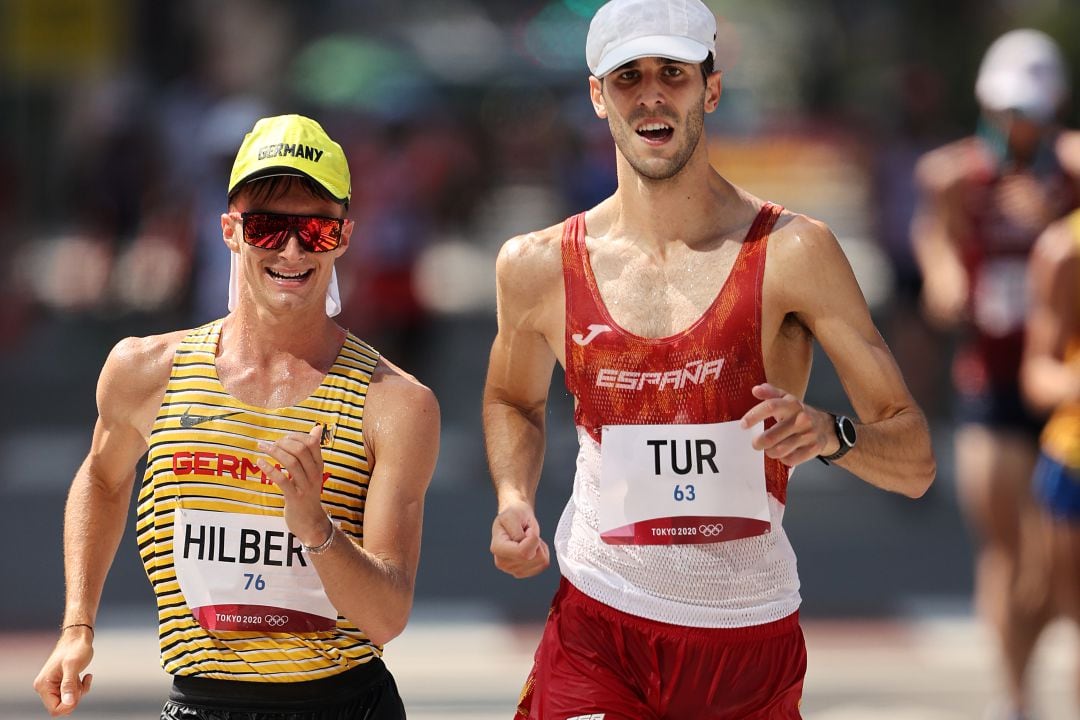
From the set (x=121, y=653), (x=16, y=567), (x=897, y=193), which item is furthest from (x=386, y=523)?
(x=897, y=193)

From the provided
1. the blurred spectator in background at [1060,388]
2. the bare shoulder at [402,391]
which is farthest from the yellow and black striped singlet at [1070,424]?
the bare shoulder at [402,391]

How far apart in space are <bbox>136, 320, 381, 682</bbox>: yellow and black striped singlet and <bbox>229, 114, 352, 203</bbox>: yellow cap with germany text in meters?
0.40

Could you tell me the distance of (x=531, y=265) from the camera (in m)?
4.81

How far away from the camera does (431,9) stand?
52750 mm

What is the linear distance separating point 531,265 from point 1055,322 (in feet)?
10.0

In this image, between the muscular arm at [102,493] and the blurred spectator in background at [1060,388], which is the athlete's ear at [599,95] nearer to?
the muscular arm at [102,493]

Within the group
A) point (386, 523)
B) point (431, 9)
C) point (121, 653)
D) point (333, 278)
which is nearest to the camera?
point (386, 523)

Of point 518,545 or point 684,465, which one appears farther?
point 684,465

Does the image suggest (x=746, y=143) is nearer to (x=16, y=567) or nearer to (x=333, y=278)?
(x=16, y=567)

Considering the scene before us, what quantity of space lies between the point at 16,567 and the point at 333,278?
26.1 ft

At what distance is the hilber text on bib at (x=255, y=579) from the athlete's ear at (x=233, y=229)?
576 mm

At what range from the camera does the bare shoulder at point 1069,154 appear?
27.5ft

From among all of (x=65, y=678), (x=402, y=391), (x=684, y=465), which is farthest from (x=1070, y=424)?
(x=65, y=678)

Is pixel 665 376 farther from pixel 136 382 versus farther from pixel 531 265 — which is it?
pixel 136 382
